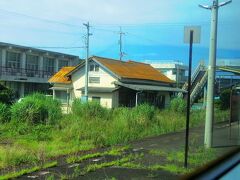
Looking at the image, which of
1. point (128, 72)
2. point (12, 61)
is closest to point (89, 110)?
point (128, 72)

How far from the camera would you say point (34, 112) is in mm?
13281

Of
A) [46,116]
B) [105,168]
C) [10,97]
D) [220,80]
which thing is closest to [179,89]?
[10,97]

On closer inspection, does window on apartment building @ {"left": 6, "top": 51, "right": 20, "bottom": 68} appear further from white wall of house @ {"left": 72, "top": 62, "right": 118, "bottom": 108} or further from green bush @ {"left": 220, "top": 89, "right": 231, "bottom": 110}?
green bush @ {"left": 220, "top": 89, "right": 231, "bottom": 110}

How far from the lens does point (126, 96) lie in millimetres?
27484

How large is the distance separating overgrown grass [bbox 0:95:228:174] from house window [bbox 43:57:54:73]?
67.4ft

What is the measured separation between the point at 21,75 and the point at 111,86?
9.60 metres

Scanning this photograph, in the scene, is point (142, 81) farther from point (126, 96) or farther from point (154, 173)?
point (154, 173)

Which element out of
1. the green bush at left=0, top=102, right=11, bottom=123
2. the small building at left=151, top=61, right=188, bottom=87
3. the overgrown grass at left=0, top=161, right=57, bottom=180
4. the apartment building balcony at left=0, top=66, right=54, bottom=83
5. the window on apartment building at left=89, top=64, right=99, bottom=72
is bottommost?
the overgrown grass at left=0, top=161, right=57, bottom=180

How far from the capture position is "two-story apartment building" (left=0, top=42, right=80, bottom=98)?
31.7 meters

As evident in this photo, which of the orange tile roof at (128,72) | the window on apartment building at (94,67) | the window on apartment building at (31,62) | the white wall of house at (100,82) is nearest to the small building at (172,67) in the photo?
the orange tile roof at (128,72)

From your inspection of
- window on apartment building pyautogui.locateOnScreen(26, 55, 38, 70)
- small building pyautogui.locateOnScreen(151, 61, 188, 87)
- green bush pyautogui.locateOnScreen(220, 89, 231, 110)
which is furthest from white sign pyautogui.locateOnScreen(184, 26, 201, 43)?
window on apartment building pyautogui.locateOnScreen(26, 55, 38, 70)

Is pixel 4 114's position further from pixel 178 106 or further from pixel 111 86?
pixel 111 86

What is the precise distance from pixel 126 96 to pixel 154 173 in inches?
835

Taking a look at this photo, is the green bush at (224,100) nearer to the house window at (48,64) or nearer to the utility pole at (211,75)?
the utility pole at (211,75)
